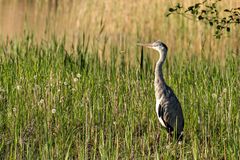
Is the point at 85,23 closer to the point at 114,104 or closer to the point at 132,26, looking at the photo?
the point at 132,26

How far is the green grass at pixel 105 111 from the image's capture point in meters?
6.52

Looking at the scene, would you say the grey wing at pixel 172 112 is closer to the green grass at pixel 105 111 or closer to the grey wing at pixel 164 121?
the grey wing at pixel 164 121

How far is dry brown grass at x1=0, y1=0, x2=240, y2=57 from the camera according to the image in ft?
35.4

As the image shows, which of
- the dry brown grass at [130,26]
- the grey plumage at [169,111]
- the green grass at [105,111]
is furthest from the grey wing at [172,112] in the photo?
the dry brown grass at [130,26]

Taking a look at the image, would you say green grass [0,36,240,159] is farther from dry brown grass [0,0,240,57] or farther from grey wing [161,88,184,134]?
dry brown grass [0,0,240,57]

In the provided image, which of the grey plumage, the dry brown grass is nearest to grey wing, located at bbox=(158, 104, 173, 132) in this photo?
the grey plumage

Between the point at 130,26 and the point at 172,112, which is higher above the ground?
the point at 130,26

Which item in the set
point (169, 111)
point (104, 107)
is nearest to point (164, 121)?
point (169, 111)

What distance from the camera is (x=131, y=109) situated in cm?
732

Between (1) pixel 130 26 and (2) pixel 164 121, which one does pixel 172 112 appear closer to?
(2) pixel 164 121

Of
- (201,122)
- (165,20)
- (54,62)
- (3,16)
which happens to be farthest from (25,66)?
(3,16)

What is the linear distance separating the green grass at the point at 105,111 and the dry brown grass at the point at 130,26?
4.60 ft

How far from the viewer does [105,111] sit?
7594 mm

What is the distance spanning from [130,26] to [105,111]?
5236 mm
